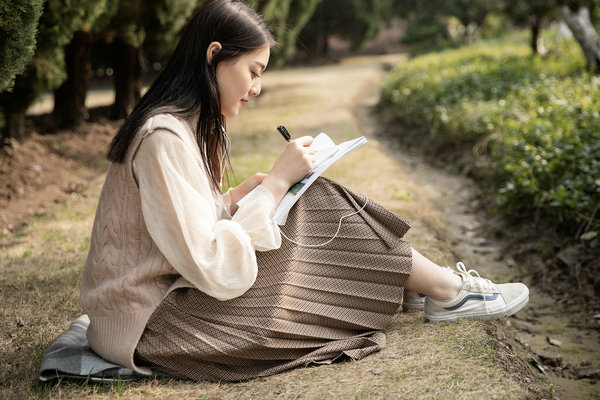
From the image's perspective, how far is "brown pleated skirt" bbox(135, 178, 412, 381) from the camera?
2250 millimetres

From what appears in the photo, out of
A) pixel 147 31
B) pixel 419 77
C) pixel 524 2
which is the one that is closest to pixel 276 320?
pixel 147 31

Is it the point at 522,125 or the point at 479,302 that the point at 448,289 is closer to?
the point at 479,302

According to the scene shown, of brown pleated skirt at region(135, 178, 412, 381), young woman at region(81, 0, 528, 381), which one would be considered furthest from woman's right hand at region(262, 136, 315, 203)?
brown pleated skirt at region(135, 178, 412, 381)

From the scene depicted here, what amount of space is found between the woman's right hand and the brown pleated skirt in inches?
4.6

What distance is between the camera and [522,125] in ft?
19.0

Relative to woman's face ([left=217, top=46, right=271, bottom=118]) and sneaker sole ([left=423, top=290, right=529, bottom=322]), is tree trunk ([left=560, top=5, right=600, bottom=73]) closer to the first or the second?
sneaker sole ([left=423, top=290, right=529, bottom=322])

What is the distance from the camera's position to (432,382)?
7.29 ft

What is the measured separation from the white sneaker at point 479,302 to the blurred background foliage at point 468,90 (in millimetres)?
1215

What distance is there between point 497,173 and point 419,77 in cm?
549

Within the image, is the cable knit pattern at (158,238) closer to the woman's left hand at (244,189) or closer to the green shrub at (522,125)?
the woman's left hand at (244,189)

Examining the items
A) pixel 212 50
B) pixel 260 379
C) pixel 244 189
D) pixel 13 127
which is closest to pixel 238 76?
pixel 212 50

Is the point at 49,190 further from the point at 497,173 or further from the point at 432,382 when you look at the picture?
the point at 432,382

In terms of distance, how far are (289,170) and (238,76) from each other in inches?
14.6

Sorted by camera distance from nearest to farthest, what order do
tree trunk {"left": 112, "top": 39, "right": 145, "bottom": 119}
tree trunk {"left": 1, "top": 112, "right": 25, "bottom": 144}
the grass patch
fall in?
the grass patch < tree trunk {"left": 1, "top": 112, "right": 25, "bottom": 144} < tree trunk {"left": 112, "top": 39, "right": 145, "bottom": 119}
